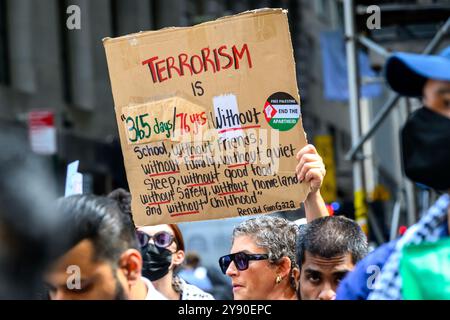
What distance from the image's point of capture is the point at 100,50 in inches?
859

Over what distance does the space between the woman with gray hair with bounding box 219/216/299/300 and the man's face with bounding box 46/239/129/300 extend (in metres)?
1.26

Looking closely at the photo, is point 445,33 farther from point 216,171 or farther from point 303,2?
point 303,2

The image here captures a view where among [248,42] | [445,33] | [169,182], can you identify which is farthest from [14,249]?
[445,33]

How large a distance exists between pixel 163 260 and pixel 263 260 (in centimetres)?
72

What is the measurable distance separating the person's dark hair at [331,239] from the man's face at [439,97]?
1.51 m

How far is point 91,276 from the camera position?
3172mm

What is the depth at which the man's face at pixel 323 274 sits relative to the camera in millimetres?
4242

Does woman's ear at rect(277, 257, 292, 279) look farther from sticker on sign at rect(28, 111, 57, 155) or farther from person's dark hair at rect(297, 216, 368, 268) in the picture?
sticker on sign at rect(28, 111, 57, 155)

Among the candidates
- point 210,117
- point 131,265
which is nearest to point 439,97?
point 131,265

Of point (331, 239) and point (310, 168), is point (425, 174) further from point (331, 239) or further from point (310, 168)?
point (331, 239)

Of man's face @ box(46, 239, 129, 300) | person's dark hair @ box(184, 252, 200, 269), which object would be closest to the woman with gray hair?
man's face @ box(46, 239, 129, 300)

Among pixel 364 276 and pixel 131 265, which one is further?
pixel 131 265

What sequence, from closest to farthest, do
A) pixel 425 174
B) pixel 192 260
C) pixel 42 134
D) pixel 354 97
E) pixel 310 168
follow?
pixel 425 174, pixel 310 168, pixel 354 97, pixel 192 260, pixel 42 134

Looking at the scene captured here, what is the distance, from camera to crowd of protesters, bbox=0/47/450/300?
268 centimetres
